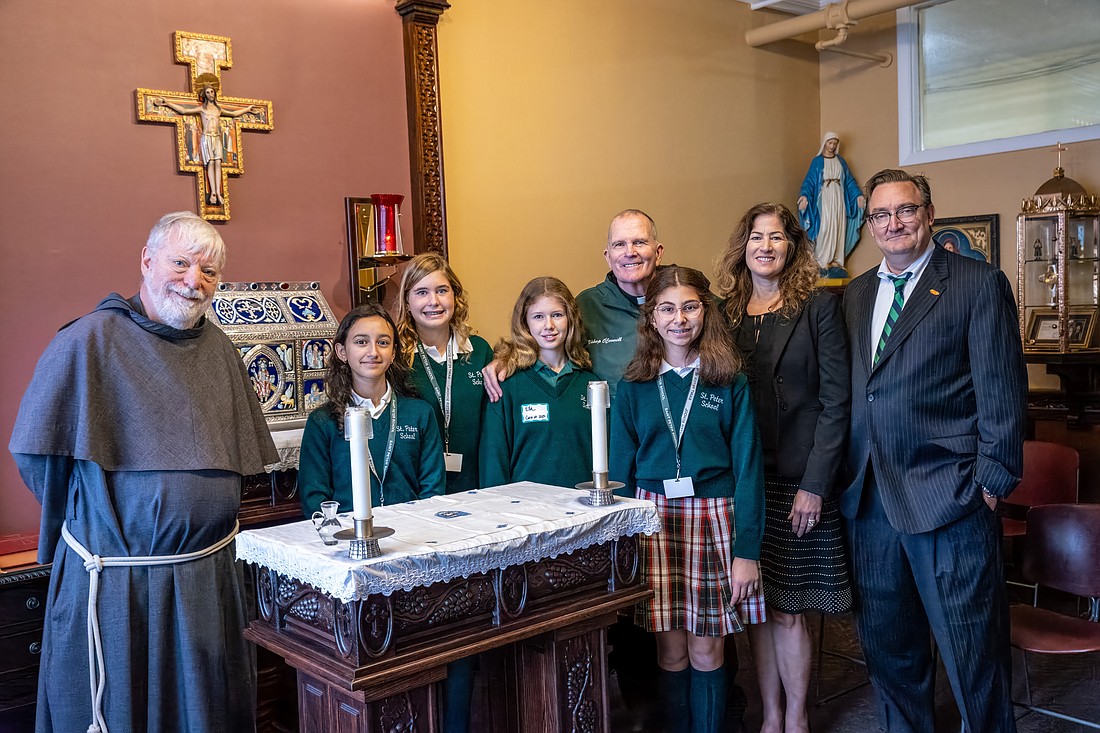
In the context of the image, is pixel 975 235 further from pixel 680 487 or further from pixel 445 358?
pixel 445 358

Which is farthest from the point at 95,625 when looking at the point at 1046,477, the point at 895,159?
the point at 895,159

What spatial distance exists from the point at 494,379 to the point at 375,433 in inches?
17.6

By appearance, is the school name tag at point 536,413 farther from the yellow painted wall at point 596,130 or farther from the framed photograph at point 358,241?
the yellow painted wall at point 596,130

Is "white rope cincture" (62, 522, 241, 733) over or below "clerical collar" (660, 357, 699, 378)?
below

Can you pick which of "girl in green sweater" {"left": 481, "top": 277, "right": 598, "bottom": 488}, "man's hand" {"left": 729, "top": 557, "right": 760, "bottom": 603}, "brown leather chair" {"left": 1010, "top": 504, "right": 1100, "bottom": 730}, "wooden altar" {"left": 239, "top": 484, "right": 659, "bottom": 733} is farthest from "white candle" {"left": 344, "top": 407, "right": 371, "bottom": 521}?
"brown leather chair" {"left": 1010, "top": 504, "right": 1100, "bottom": 730}

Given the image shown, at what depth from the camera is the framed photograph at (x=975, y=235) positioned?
6.55 m

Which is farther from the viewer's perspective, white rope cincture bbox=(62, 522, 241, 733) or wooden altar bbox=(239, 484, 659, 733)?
white rope cincture bbox=(62, 522, 241, 733)

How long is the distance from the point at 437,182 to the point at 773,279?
2101 millimetres

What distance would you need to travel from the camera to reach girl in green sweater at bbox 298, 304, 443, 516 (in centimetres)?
279

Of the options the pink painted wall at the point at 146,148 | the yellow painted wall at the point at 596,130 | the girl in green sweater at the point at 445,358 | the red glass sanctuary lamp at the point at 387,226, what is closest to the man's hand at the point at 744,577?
the girl in green sweater at the point at 445,358

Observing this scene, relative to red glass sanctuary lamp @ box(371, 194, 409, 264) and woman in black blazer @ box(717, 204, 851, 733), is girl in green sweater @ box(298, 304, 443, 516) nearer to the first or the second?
woman in black blazer @ box(717, 204, 851, 733)

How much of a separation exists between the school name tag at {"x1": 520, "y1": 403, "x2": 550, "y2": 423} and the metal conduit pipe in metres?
4.39

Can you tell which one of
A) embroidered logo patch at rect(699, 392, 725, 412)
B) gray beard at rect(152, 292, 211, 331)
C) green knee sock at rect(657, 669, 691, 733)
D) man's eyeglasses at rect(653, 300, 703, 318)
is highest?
gray beard at rect(152, 292, 211, 331)

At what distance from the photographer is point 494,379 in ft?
10.1
